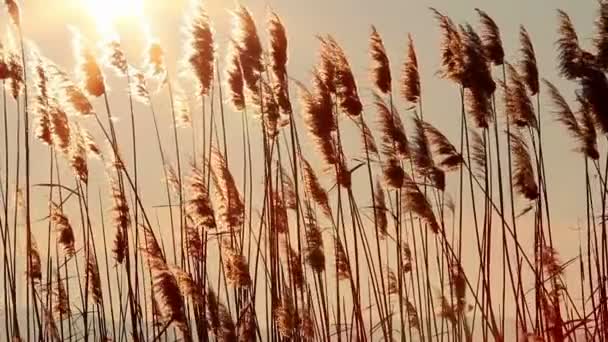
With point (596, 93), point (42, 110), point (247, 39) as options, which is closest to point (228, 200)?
point (247, 39)

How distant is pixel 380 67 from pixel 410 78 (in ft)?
0.67

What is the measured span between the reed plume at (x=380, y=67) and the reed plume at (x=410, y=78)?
123 millimetres

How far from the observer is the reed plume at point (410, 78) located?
6.87 m

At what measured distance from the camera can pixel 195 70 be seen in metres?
6.67

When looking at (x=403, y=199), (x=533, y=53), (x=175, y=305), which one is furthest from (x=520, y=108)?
(x=175, y=305)

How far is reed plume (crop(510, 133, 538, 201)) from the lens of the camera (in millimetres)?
6508

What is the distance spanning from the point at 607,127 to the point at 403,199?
4.08 feet

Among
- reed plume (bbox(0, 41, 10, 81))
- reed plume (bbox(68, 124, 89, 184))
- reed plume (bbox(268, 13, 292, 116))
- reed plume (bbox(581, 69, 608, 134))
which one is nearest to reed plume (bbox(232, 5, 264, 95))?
reed plume (bbox(268, 13, 292, 116))

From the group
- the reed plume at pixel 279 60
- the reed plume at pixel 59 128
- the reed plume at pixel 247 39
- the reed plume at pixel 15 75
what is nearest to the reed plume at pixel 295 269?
the reed plume at pixel 279 60

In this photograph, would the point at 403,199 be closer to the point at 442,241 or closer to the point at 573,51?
the point at 442,241

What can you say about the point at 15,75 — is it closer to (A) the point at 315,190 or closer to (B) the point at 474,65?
(A) the point at 315,190

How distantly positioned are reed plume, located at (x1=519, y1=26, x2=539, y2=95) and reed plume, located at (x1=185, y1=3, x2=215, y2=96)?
6.12 ft

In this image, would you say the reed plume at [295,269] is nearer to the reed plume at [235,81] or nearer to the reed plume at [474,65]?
the reed plume at [235,81]

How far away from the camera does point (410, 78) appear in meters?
6.88
